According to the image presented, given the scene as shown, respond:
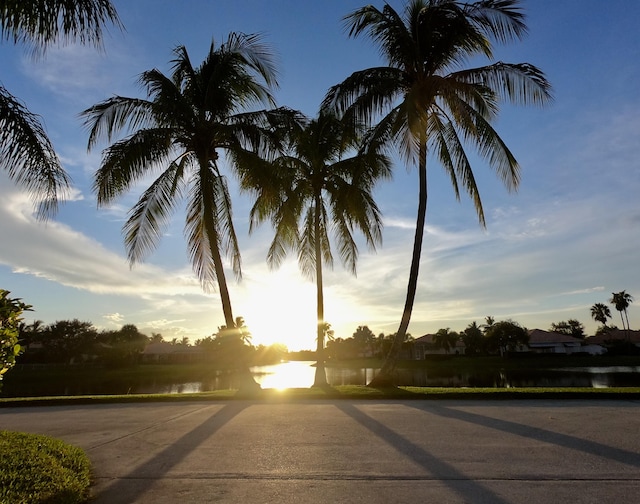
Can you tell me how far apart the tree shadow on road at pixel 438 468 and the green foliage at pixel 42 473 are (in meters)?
3.35

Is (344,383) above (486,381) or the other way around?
the other way around

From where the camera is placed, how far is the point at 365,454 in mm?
5109

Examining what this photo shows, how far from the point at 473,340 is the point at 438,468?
68548mm

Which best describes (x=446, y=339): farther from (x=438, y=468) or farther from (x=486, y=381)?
(x=438, y=468)

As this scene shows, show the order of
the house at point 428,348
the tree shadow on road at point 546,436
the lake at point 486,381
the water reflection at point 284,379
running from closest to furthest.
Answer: the tree shadow on road at point 546,436, the lake at point 486,381, the water reflection at point 284,379, the house at point 428,348

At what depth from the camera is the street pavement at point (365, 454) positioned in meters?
3.87

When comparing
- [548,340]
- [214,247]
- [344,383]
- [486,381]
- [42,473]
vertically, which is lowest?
[42,473]

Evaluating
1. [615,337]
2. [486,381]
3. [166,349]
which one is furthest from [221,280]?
[615,337]

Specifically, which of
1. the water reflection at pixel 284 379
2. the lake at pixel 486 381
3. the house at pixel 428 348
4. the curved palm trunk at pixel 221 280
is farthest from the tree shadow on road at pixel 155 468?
the house at pixel 428 348

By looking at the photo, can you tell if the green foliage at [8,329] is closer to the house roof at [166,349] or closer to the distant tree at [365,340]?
the house roof at [166,349]

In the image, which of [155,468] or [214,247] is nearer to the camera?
[155,468]

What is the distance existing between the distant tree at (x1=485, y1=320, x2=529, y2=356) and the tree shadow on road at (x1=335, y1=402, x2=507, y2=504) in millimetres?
59439

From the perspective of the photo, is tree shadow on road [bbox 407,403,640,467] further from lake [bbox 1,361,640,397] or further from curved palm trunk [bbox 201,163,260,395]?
lake [bbox 1,361,640,397]

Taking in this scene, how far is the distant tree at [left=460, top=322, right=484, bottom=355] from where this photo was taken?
6612 centimetres
